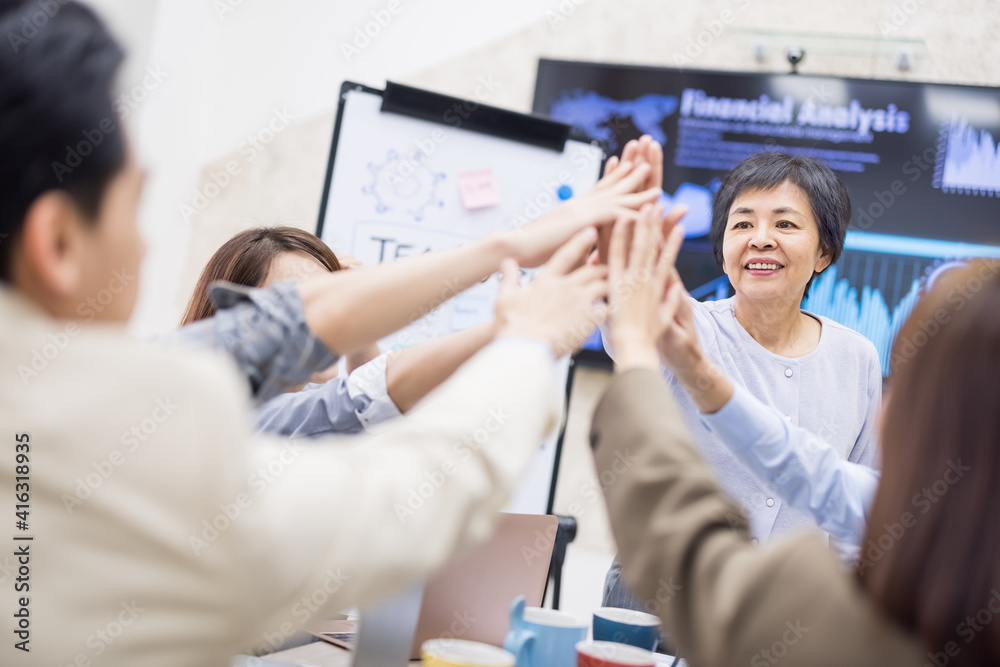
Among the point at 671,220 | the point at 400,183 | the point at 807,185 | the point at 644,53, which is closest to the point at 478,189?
the point at 400,183

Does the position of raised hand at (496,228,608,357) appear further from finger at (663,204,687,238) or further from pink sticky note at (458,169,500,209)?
pink sticky note at (458,169,500,209)

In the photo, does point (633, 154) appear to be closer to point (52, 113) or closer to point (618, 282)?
point (618, 282)

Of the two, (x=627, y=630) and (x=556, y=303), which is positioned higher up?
(x=556, y=303)

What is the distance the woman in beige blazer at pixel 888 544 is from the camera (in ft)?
2.07

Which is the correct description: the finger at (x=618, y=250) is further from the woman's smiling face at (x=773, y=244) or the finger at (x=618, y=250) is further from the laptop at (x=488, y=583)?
the woman's smiling face at (x=773, y=244)

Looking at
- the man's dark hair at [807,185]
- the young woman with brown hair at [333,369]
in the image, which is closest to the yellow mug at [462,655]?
the young woman with brown hair at [333,369]

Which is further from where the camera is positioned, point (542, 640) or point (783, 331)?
point (783, 331)

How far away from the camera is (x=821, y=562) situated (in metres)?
0.67

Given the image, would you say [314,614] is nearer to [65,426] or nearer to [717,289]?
[65,426]

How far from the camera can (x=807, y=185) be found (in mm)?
1795

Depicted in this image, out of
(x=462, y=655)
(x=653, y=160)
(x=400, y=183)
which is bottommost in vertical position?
(x=462, y=655)

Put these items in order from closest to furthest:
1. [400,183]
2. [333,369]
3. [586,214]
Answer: [586,214], [333,369], [400,183]

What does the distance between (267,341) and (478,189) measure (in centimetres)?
220

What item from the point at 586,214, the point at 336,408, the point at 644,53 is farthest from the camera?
the point at 644,53
